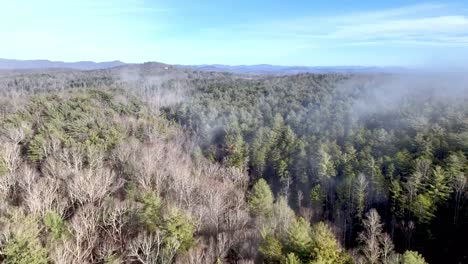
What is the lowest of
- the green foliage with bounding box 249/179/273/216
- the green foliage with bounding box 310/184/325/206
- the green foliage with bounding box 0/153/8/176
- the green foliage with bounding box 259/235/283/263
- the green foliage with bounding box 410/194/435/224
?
the green foliage with bounding box 310/184/325/206

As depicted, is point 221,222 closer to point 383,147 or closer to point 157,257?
point 157,257

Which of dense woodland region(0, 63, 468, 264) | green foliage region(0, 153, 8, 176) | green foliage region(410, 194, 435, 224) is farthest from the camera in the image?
green foliage region(410, 194, 435, 224)

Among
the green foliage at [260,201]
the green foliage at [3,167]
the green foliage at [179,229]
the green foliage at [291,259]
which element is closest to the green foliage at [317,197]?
the green foliage at [260,201]

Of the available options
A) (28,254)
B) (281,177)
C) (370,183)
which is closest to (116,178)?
(28,254)

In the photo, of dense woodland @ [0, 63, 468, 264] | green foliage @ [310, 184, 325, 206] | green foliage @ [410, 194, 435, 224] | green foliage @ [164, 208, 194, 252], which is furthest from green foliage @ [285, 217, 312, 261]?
green foliage @ [310, 184, 325, 206]

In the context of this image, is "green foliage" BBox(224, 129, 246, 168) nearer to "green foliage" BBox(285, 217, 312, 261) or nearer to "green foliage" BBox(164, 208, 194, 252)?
"green foliage" BBox(164, 208, 194, 252)

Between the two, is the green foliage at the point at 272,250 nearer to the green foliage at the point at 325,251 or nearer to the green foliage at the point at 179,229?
the green foliage at the point at 325,251

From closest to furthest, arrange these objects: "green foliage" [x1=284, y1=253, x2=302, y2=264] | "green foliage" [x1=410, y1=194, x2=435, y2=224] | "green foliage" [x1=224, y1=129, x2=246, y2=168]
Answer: "green foliage" [x1=284, y1=253, x2=302, y2=264] < "green foliage" [x1=410, y1=194, x2=435, y2=224] < "green foliage" [x1=224, y1=129, x2=246, y2=168]
